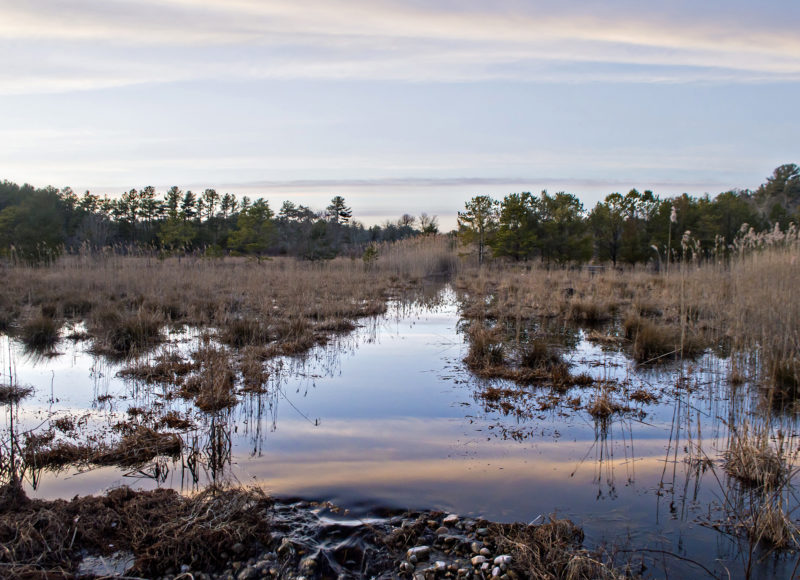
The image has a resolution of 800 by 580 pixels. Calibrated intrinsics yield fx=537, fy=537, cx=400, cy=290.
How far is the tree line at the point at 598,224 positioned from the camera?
26.0 meters

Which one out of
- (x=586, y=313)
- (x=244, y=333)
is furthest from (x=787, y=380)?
(x=244, y=333)

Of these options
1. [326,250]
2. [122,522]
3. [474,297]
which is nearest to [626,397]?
[122,522]


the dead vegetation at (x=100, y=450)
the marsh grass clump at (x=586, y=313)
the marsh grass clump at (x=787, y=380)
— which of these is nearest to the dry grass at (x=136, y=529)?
the dead vegetation at (x=100, y=450)

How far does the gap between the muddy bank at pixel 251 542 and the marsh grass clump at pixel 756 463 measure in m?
1.67

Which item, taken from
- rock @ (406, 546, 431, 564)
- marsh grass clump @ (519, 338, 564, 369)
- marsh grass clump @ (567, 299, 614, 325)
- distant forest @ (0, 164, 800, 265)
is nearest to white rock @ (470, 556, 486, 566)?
rock @ (406, 546, 431, 564)

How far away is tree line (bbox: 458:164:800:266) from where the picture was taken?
85.4 ft

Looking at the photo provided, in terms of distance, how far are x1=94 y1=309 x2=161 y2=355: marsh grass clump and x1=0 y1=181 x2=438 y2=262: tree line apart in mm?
15854

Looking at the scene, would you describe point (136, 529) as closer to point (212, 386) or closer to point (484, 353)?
point (212, 386)

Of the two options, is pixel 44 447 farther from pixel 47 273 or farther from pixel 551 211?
pixel 551 211

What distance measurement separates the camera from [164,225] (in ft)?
123

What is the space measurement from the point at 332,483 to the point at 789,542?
10.1ft

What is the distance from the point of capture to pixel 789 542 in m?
3.34

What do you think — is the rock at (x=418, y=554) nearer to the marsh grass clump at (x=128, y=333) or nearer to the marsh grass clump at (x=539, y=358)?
the marsh grass clump at (x=539, y=358)

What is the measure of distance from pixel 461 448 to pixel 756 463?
7.51 feet
